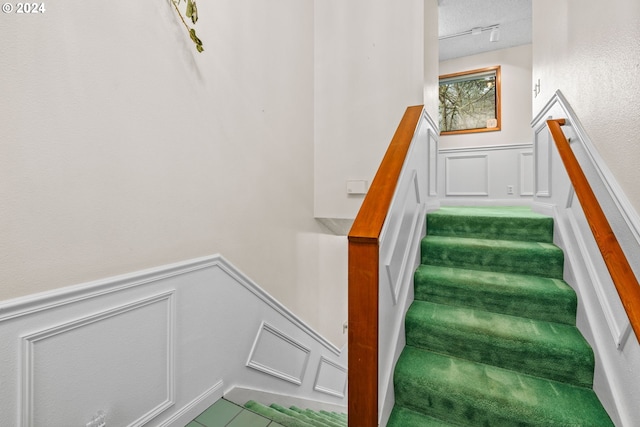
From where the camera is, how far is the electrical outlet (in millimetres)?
1195

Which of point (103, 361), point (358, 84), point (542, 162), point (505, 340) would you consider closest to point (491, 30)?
point (358, 84)

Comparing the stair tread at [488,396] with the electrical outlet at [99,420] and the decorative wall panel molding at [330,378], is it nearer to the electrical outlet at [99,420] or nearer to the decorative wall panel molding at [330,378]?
the electrical outlet at [99,420]

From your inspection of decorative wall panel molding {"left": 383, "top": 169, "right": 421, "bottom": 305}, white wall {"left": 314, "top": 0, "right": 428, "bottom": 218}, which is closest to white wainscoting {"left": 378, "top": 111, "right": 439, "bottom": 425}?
decorative wall panel molding {"left": 383, "top": 169, "right": 421, "bottom": 305}

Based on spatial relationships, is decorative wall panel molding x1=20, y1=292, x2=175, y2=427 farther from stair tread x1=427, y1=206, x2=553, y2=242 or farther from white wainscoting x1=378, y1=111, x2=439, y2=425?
stair tread x1=427, y1=206, x2=553, y2=242

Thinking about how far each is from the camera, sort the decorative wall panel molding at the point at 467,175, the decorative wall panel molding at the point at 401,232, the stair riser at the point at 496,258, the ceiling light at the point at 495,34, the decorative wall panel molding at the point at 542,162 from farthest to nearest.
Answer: the decorative wall panel molding at the point at 467,175 → the ceiling light at the point at 495,34 → the decorative wall panel molding at the point at 542,162 → the stair riser at the point at 496,258 → the decorative wall panel molding at the point at 401,232

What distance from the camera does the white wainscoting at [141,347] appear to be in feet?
3.38

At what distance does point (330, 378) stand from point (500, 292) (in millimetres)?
2148

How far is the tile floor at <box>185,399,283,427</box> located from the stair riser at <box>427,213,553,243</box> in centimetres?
177

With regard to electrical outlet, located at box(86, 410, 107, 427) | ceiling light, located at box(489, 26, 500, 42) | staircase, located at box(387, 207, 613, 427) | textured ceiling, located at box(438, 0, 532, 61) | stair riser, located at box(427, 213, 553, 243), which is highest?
textured ceiling, located at box(438, 0, 532, 61)

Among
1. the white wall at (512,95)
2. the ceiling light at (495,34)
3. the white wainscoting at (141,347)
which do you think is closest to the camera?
the white wainscoting at (141,347)

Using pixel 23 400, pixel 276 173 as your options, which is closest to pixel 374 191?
pixel 276 173

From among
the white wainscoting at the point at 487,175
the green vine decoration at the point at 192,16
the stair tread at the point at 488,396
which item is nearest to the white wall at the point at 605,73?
the stair tread at the point at 488,396

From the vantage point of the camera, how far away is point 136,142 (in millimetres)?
1411

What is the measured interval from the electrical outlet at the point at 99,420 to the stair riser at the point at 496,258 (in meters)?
1.98
